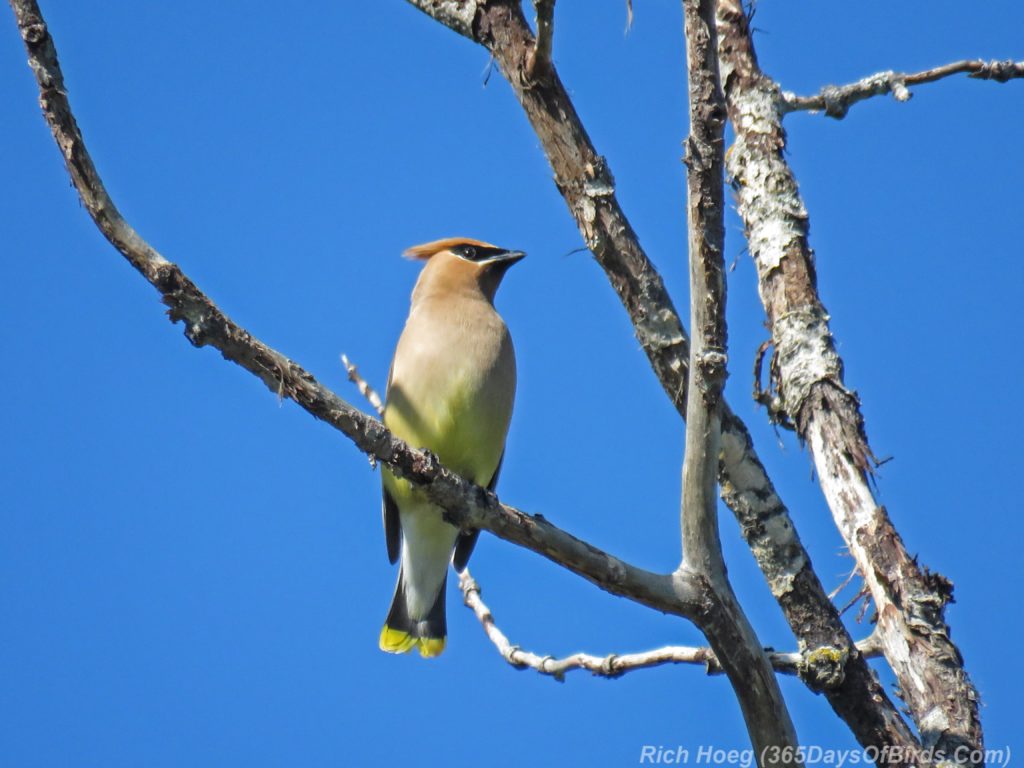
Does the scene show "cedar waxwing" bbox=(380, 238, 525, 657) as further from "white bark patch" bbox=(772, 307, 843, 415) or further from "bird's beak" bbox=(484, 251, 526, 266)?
"white bark patch" bbox=(772, 307, 843, 415)

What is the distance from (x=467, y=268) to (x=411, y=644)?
1.76 m

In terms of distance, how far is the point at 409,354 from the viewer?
5465 mm

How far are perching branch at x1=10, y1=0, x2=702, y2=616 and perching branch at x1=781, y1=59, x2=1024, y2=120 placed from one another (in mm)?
2256

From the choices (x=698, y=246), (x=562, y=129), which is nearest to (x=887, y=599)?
(x=698, y=246)

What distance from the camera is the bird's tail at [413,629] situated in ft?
19.6

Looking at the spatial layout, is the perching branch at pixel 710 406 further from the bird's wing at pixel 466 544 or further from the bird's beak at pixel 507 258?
the bird's beak at pixel 507 258

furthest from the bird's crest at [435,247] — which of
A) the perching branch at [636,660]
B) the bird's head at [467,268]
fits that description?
the perching branch at [636,660]

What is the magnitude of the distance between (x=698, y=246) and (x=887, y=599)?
135 cm

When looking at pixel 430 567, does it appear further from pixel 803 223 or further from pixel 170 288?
pixel 170 288

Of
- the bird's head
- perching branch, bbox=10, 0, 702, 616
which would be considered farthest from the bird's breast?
perching branch, bbox=10, 0, 702, 616

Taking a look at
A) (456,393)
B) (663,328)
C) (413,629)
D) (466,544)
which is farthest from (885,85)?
(413,629)

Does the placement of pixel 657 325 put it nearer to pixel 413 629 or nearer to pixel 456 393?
pixel 456 393

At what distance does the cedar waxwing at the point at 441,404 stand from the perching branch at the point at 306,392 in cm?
139

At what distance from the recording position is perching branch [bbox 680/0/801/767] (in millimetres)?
3219
